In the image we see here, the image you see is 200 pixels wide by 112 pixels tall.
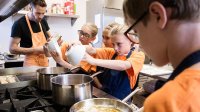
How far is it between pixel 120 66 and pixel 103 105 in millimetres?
342

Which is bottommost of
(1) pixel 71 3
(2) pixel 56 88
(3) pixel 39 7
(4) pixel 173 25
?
(2) pixel 56 88

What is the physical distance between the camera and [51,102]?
3.26 ft

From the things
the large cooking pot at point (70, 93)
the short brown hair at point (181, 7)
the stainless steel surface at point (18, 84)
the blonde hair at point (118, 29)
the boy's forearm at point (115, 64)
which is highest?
the short brown hair at point (181, 7)

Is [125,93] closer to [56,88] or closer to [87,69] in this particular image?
[87,69]

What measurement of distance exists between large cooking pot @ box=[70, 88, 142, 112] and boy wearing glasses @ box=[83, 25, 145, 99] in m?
0.29

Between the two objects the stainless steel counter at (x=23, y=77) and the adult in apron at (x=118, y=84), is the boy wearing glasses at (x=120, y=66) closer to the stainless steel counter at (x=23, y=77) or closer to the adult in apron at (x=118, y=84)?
the adult in apron at (x=118, y=84)

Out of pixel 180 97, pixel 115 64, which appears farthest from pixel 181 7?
pixel 115 64

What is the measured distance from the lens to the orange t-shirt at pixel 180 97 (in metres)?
0.34

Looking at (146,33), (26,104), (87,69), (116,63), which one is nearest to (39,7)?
(87,69)

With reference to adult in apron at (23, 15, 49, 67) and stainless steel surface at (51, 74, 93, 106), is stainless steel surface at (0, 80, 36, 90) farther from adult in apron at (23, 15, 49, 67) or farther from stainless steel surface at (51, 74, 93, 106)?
adult in apron at (23, 15, 49, 67)

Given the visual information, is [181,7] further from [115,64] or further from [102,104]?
[115,64]

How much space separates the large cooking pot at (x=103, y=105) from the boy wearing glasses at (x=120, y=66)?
11.6 inches

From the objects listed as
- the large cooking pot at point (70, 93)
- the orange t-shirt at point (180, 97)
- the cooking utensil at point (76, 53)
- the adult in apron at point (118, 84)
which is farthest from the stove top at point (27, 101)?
the orange t-shirt at point (180, 97)

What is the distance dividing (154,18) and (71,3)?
118 inches
